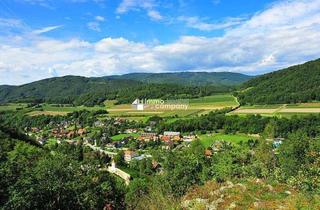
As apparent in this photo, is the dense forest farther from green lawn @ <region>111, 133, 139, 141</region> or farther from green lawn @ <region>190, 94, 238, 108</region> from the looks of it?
green lawn @ <region>190, 94, 238, 108</region>

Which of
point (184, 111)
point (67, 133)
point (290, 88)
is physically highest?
point (290, 88)

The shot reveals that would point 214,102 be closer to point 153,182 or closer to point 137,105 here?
point 137,105

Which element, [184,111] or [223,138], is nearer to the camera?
[223,138]

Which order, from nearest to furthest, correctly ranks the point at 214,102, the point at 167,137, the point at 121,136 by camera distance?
the point at 167,137, the point at 121,136, the point at 214,102

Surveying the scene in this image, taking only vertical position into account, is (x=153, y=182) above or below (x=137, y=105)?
below

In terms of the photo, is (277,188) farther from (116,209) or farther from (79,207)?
(116,209)
